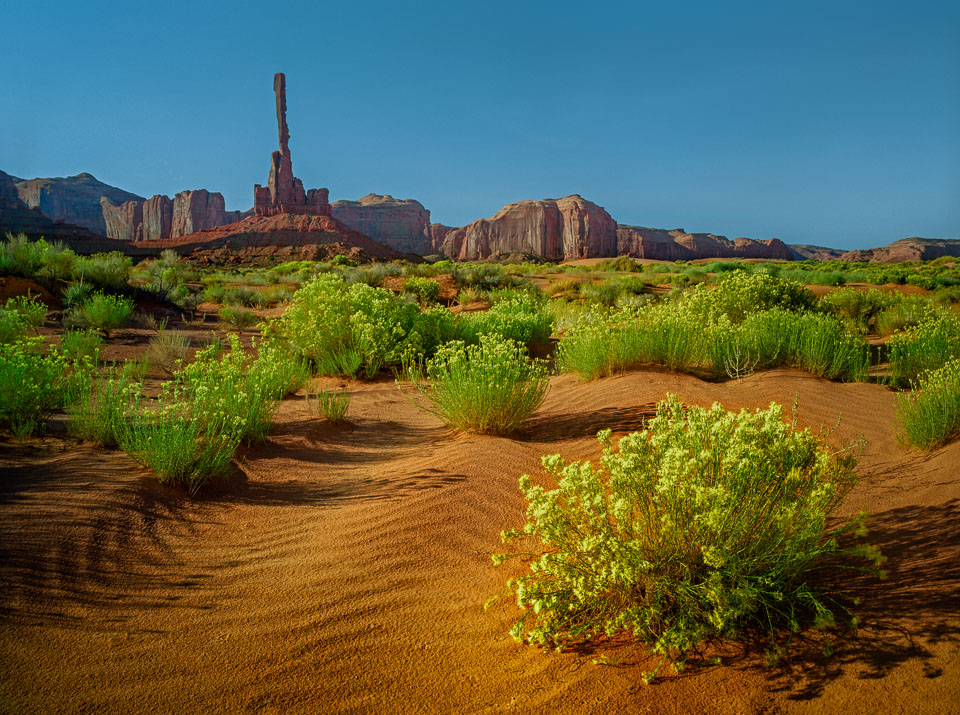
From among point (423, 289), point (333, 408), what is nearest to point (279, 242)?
point (423, 289)

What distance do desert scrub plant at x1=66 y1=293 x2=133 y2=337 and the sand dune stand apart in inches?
304

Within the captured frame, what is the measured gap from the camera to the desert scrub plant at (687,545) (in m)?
2.33

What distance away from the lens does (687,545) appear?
249cm

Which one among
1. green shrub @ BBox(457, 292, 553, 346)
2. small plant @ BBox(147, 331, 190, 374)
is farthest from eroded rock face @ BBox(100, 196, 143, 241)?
green shrub @ BBox(457, 292, 553, 346)

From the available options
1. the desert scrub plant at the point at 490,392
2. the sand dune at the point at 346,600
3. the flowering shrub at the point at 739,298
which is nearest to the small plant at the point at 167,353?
the sand dune at the point at 346,600

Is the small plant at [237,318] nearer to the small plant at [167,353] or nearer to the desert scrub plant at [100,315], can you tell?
the desert scrub plant at [100,315]

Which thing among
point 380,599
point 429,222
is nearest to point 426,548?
point 380,599

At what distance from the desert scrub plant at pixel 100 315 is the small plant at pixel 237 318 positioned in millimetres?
2667

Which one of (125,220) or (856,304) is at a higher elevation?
(125,220)

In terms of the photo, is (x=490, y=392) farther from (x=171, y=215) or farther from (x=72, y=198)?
(x=72, y=198)

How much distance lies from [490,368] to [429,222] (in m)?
142

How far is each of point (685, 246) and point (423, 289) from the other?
353 ft

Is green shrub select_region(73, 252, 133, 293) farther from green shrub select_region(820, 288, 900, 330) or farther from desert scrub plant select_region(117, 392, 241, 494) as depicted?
green shrub select_region(820, 288, 900, 330)

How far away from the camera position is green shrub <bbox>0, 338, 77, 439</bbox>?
185 inches
